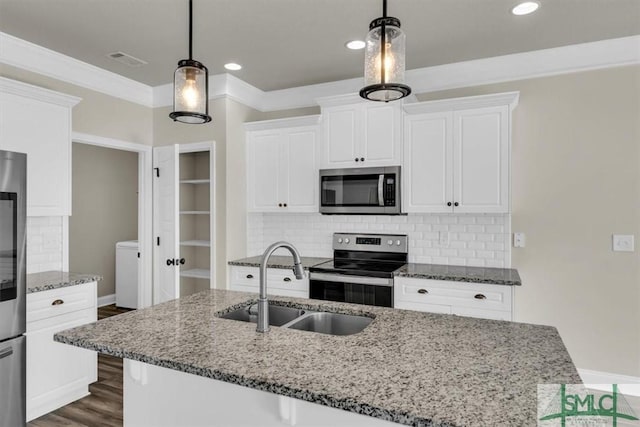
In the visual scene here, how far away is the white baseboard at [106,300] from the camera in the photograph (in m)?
5.60

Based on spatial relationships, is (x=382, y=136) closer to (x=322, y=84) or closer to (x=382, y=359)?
(x=322, y=84)

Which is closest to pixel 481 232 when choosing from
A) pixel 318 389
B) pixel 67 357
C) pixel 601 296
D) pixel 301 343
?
pixel 601 296

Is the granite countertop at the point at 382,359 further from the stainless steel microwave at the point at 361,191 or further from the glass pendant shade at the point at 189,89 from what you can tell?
the stainless steel microwave at the point at 361,191

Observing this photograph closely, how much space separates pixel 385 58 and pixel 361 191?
2166mm

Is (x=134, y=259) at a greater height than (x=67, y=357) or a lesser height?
greater

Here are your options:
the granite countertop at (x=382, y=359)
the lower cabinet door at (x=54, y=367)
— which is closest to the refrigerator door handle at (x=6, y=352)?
the lower cabinet door at (x=54, y=367)

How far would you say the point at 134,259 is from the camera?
17.8ft

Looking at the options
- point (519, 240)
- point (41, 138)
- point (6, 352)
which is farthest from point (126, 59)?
point (519, 240)

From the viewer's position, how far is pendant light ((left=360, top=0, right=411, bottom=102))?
141 cm

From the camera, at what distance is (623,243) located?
10.0 ft

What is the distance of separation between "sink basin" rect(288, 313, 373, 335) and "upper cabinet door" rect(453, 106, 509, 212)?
65.6 inches

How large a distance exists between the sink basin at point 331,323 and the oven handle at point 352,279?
1.26m

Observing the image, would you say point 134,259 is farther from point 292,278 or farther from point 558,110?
point 558,110

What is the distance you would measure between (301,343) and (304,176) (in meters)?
2.47
